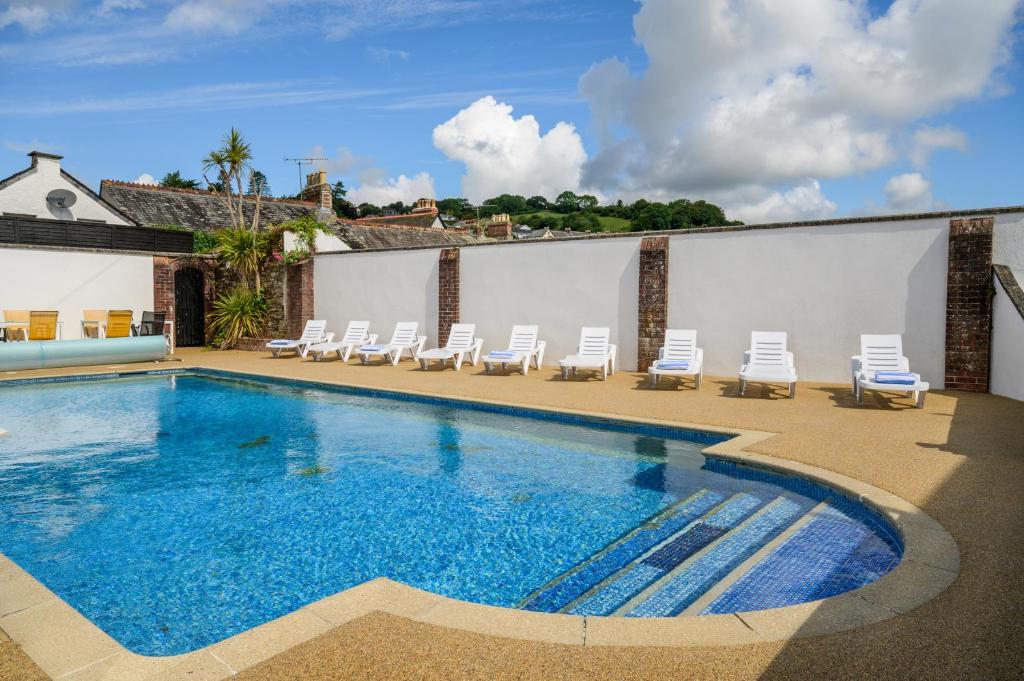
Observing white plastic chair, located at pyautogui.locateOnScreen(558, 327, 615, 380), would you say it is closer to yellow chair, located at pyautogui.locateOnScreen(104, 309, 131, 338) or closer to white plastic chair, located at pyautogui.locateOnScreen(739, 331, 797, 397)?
white plastic chair, located at pyautogui.locateOnScreen(739, 331, 797, 397)

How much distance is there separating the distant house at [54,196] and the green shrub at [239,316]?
10.9m

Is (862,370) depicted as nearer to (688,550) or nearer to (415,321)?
(688,550)

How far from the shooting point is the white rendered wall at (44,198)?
23.8 meters

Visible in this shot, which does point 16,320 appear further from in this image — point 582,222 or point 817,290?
point 582,222

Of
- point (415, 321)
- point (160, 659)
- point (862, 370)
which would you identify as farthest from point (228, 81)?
point (160, 659)

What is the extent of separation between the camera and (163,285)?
709 inches

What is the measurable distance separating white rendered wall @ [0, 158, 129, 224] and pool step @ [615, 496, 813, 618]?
27.7 metres

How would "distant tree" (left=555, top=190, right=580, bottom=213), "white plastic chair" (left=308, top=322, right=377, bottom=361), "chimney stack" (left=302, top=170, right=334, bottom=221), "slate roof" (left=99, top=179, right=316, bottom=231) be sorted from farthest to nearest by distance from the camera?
"distant tree" (left=555, top=190, right=580, bottom=213), "chimney stack" (left=302, top=170, right=334, bottom=221), "slate roof" (left=99, top=179, right=316, bottom=231), "white plastic chair" (left=308, top=322, right=377, bottom=361)

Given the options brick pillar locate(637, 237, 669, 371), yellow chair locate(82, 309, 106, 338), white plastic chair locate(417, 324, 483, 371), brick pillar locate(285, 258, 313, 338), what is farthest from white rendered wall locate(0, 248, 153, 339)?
brick pillar locate(637, 237, 669, 371)

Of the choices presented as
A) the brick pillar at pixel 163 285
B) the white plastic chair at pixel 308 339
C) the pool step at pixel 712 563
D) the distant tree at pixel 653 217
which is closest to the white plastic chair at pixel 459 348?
the white plastic chair at pixel 308 339

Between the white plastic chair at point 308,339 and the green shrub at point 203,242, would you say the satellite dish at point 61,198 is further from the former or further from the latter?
the white plastic chair at point 308,339

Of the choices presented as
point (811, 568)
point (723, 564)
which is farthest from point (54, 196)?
point (811, 568)

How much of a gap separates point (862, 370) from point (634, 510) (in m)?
5.65

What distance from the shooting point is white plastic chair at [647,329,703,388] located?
1002cm
